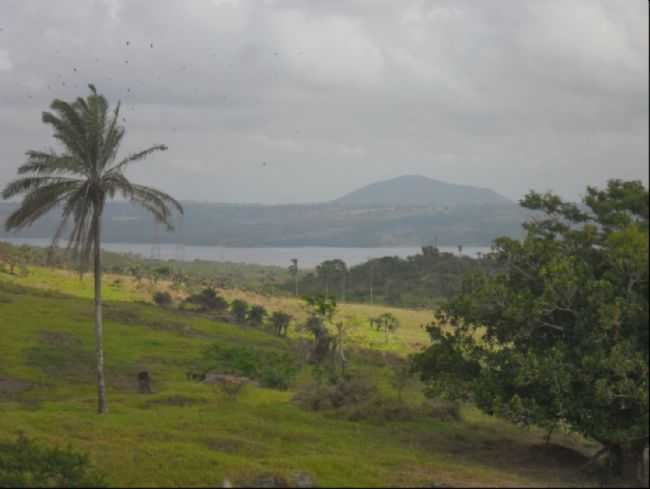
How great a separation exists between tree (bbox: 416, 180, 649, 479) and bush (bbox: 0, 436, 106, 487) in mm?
11306

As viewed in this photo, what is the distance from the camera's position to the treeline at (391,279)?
506 feet

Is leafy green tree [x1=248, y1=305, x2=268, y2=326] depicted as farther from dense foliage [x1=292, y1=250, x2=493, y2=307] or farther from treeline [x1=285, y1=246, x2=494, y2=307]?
dense foliage [x1=292, y1=250, x2=493, y2=307]

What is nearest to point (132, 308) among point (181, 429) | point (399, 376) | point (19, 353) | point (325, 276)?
point (19, 353)

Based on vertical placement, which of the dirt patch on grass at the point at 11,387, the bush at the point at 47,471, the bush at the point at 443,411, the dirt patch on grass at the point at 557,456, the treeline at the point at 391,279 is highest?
the treeline at the point at 391,279

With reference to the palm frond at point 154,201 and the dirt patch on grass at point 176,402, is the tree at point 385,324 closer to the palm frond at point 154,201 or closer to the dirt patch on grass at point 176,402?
the dirt patch on grass at point 176,402

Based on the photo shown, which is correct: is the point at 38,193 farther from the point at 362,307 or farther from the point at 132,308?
the point at 362,307

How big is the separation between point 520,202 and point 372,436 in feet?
32.9

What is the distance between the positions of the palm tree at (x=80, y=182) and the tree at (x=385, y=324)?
65.0 metres

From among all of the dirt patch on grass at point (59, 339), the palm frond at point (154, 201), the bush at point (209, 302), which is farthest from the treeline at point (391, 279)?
the palm frond at point (154, 201)

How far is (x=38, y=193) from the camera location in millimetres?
27984

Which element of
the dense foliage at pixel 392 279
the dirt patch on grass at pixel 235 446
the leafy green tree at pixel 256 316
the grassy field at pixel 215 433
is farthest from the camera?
the dense foliage at pixel 392 279

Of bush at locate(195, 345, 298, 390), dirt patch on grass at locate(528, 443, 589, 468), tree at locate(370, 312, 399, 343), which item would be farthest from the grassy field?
tree at locate(370, 312, 399, 343)

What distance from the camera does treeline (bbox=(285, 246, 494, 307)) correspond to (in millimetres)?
154375

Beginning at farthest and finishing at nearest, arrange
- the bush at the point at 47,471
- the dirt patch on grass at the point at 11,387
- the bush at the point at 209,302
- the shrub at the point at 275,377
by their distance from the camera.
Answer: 1. the bush at the point at 209,302
2. the shrub at the point at 275,377
3. the dirt patch on grass at the point at 11,387
4. the bush at the point at 47,471
